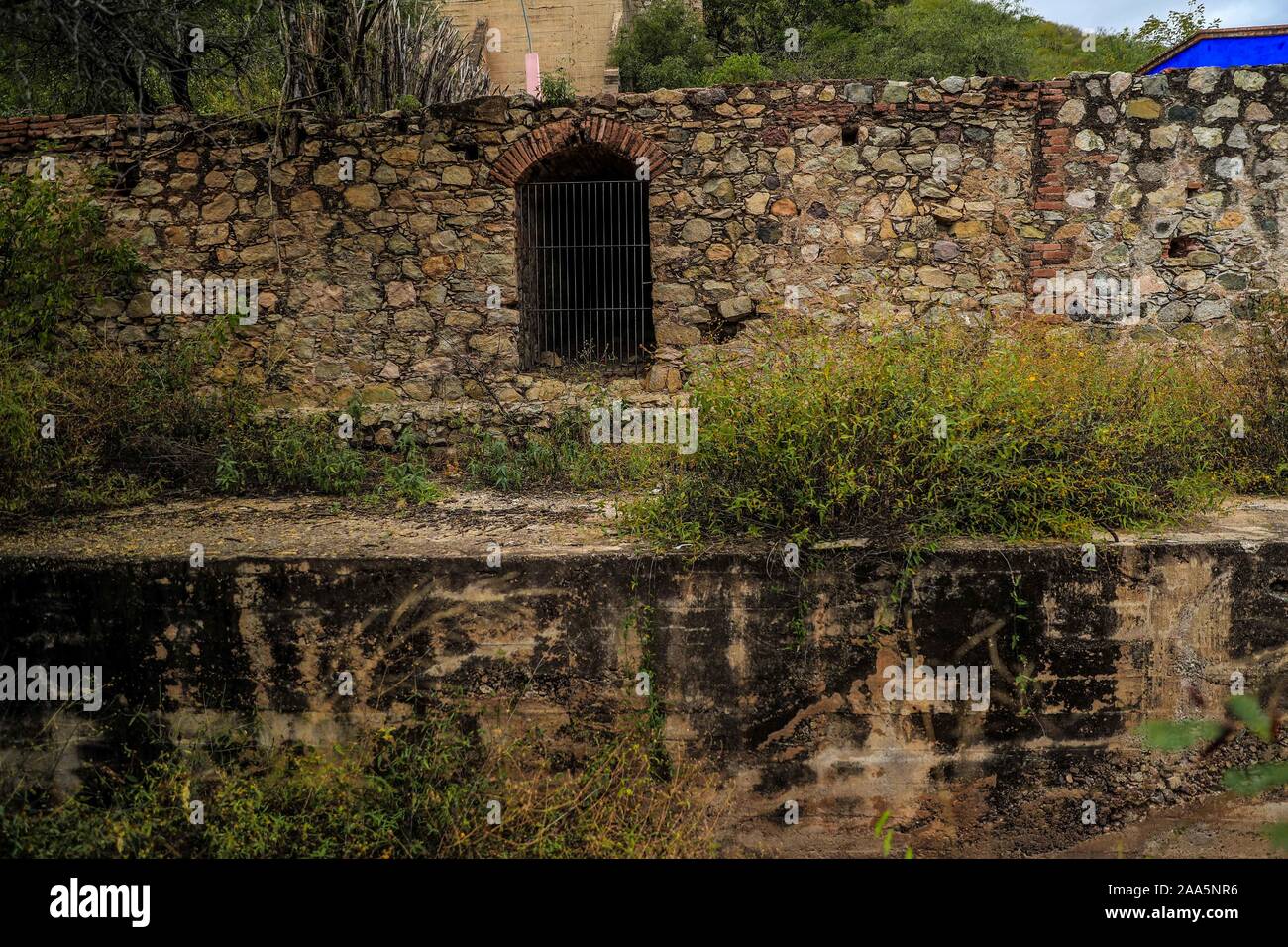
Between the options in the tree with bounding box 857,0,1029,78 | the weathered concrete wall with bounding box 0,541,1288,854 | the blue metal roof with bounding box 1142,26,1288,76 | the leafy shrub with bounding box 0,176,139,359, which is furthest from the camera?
the tree with bounding box 857,0,1029,78

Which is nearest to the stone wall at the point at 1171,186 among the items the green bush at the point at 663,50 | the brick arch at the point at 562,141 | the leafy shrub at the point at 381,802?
the brick arch at the point at 562,141

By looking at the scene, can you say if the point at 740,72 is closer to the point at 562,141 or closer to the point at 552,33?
the point at 552,33

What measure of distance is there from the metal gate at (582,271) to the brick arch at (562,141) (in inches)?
9.3

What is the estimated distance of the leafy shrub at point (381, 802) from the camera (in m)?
3.56

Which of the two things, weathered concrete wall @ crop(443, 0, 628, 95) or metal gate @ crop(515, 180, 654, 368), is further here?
weathered concrete wall @ crop(443, 0, 628, 95)

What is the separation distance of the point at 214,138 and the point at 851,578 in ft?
19.5

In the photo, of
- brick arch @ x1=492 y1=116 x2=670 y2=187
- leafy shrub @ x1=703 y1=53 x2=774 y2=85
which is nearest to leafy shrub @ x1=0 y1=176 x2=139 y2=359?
brick arch @ x1=492 y1=116 x2=670 y2=187

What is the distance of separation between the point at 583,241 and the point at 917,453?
4670 millimetres

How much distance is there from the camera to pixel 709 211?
6.91 m

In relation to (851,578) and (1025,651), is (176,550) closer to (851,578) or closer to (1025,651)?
(851,578)

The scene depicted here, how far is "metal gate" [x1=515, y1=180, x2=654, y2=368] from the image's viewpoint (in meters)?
7.32

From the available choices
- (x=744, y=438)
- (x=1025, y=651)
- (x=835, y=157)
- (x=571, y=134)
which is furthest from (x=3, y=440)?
(x=835, y=157)

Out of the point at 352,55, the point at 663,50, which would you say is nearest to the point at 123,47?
the point at 352,55

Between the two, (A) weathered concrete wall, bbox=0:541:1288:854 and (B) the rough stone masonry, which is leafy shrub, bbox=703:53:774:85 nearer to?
(B) the rough stone masonry
